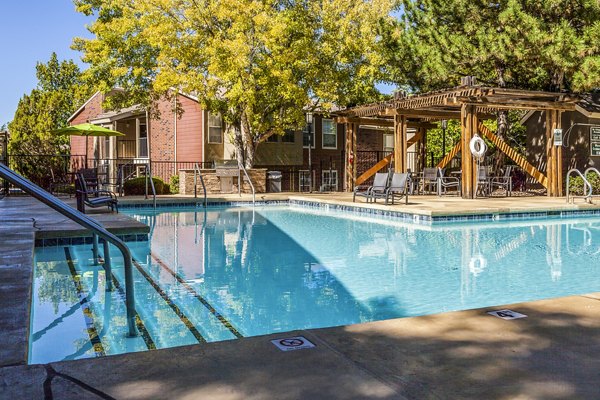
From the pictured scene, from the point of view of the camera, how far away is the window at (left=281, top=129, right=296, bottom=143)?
23562 millimetres

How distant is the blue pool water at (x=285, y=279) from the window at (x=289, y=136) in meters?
13.3

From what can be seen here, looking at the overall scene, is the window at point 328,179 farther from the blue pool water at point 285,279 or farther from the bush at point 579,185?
the blue pool water at point 285,279

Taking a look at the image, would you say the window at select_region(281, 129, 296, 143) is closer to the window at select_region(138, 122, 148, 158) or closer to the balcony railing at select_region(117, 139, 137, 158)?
the window at select_region(138, 122, 148, 158)

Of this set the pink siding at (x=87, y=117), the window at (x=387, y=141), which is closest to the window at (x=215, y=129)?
the pink siding at (x=87, y=117)

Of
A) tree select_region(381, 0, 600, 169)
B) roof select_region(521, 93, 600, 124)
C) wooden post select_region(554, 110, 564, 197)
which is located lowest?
wooden post select_region(554, 110, 564, 197)

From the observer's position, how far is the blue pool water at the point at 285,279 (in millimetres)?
4316

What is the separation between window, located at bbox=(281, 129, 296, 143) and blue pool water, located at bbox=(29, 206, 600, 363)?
1325 centimetres

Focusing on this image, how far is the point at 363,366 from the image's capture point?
7.95 feet

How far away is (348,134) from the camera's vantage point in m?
20.0

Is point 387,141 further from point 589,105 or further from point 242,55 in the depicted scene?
point 242,55

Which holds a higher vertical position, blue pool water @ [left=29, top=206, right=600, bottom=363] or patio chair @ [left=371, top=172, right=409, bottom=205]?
patio chair @ [left=371, top=172, right=409, bottom=205]

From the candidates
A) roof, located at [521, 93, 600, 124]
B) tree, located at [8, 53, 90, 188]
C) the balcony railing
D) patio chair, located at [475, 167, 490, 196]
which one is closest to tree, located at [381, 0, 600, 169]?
roof, located at [521, 93, 600, 124]

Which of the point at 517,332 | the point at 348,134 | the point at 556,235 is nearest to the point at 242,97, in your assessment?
the point at 348,134

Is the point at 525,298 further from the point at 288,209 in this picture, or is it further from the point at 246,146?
the point at 246,146
